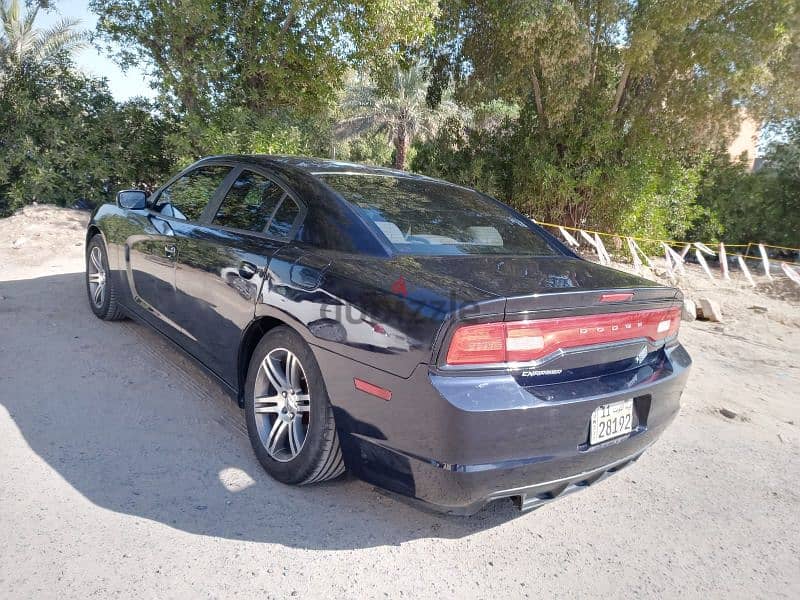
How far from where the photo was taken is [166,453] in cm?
283

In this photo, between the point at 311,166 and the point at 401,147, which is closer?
the point at 311,166

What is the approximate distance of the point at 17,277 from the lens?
627 centimetres

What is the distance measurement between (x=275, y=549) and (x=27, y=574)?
2.81ft

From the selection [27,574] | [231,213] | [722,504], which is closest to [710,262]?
Answer: [722,504]

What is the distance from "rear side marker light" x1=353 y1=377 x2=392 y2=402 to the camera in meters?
2.11

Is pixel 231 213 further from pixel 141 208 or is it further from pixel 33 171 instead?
pixel 33 171

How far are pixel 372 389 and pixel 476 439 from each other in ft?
1.45

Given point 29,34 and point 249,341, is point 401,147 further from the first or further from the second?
point 249,341

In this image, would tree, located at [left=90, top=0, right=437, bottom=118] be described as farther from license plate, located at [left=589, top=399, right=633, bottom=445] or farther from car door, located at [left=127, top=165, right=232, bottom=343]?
license plate, located at [left=589, top=399, right=633, bottom=445]

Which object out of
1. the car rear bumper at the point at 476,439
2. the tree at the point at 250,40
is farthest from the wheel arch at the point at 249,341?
Result: the tree at the point at 250,40

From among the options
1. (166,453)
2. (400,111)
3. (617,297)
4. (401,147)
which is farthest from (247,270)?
(400,111)

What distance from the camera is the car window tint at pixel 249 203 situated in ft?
9.91

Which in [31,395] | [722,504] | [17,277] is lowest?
[722,504]

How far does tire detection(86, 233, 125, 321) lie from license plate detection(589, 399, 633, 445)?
3771 mm
